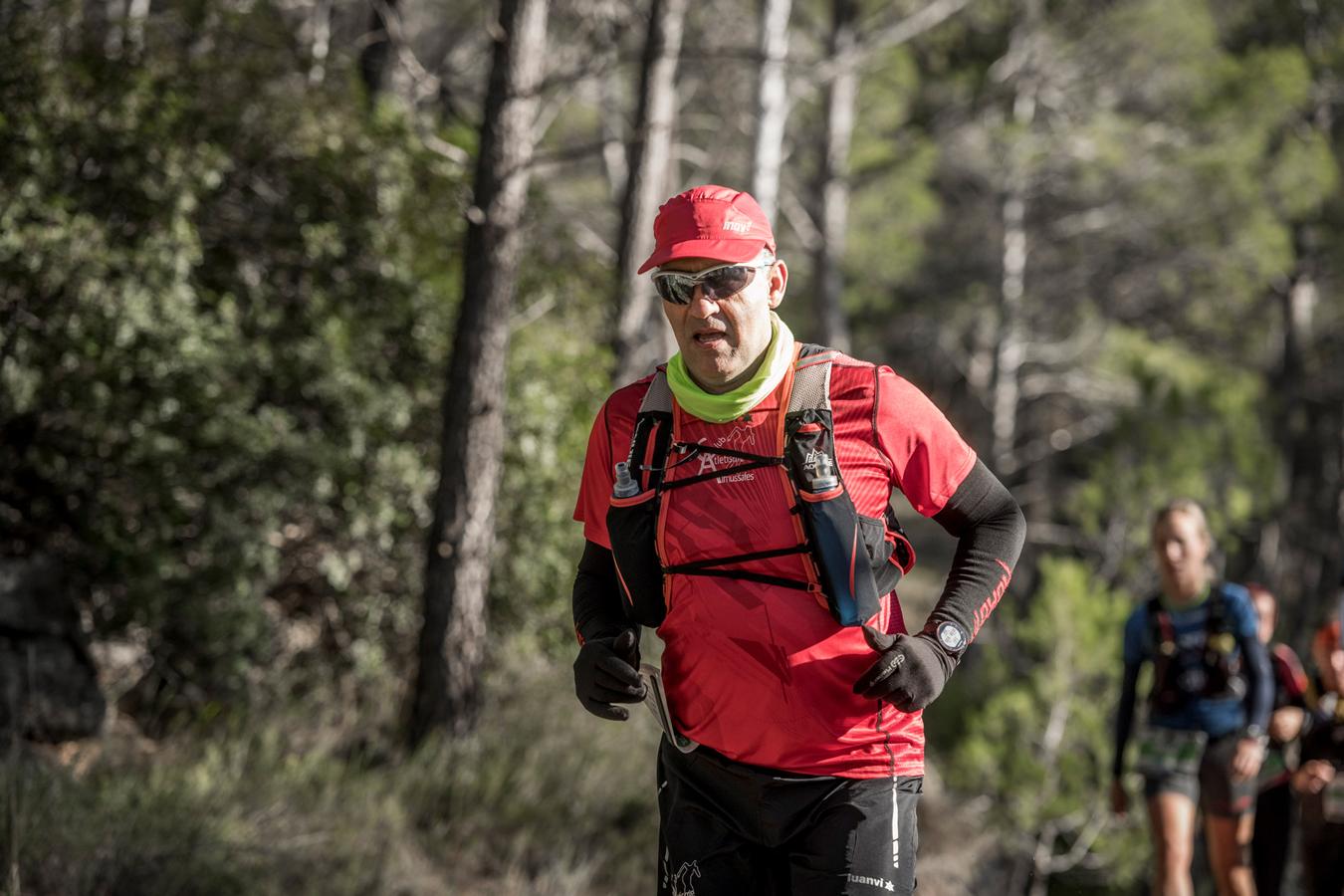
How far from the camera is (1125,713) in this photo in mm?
6242

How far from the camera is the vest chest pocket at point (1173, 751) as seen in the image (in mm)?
5859

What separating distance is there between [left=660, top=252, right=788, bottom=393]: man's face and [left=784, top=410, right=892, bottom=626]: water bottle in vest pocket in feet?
0.81

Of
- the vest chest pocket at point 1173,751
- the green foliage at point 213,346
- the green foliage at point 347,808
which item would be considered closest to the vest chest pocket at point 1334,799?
the vest chest pocket at point 1173,751

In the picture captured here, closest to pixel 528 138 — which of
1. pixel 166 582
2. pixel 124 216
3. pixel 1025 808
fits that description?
pixel 124 216

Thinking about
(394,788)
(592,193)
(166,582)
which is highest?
(592,193)

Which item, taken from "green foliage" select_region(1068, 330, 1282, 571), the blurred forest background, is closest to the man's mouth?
the blurred forest background

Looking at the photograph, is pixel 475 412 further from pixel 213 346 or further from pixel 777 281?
pixel 777 281

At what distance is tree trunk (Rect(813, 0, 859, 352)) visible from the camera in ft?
57.2

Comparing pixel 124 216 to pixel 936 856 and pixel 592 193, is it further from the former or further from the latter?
pixel 592 193

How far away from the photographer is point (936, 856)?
33.7 feet

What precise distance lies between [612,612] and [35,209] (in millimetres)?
5232

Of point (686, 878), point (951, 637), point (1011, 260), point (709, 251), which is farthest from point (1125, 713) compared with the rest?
point (1011, 260)

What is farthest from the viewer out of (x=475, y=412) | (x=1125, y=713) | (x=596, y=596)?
(x=475, y=412)

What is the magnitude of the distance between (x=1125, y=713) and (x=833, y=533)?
405 cm
